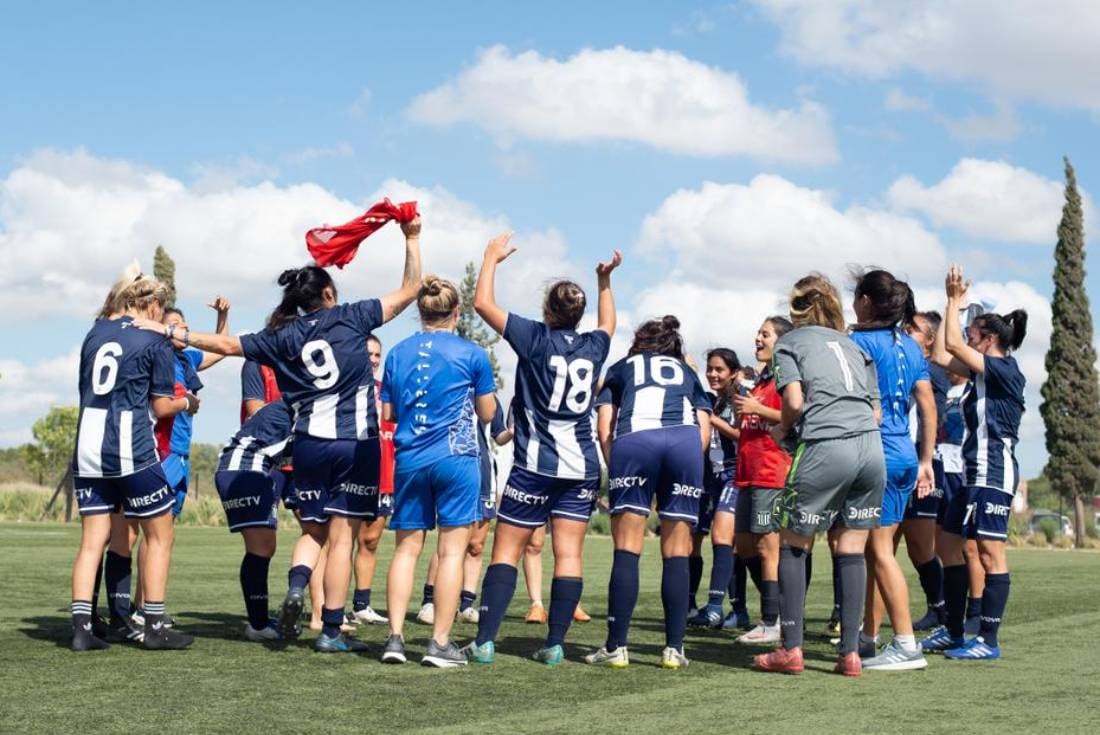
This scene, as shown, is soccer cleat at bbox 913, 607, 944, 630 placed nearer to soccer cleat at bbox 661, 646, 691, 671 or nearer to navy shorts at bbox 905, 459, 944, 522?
navy shorts at bbox 905, 459, 944, 522

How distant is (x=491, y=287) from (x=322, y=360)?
3.42 feet

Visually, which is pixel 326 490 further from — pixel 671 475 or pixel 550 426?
pixel 671 475

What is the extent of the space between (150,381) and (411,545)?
174 cm

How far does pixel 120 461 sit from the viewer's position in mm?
7152

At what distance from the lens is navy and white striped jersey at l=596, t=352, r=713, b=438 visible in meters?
7.20

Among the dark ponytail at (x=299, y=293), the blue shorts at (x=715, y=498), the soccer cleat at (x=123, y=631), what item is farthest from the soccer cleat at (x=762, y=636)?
the soccer cleat at (x=123, y=631)

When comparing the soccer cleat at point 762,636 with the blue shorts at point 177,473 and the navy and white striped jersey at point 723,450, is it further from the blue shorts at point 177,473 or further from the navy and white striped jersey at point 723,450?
the blue shorts at point 177,473

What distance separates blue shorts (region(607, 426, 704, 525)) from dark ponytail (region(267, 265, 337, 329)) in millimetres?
1922

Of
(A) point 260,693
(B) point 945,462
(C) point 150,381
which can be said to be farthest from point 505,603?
(B) point 945,462

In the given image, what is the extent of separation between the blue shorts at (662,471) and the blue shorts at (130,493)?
2.50 metres

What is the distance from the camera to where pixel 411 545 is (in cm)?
707

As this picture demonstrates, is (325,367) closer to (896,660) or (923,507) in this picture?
(896,660)

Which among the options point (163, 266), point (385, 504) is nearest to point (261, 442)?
point (385, 504)

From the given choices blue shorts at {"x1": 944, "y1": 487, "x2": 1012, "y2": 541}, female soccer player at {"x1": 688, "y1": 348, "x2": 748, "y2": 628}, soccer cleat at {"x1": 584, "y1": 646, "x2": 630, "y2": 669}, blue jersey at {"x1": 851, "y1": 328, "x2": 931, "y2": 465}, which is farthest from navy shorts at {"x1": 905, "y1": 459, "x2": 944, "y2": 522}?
soccer cleat at {"x1": 584, "y1": 646, "x2": 630, "y2": 669}
